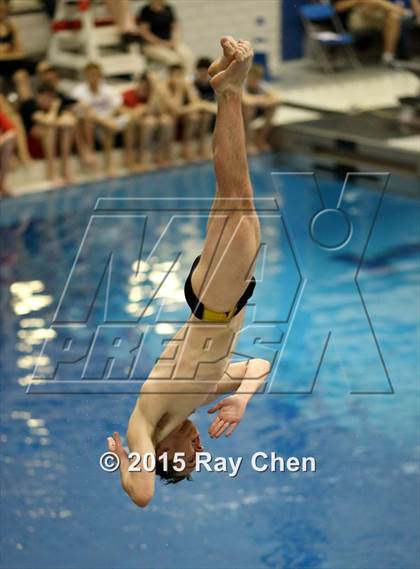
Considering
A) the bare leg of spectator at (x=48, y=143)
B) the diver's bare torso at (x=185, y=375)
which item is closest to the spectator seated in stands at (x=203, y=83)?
the bare leg of spectator at (x=48, y=143)

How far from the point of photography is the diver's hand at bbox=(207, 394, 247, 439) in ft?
15.9

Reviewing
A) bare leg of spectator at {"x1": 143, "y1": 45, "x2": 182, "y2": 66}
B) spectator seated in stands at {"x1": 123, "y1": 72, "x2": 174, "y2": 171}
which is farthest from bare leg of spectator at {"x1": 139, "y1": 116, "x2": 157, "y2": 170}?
bare leg of spectator at {"x1": 143, "y1": 45, "x2": 182, "y2": 66}

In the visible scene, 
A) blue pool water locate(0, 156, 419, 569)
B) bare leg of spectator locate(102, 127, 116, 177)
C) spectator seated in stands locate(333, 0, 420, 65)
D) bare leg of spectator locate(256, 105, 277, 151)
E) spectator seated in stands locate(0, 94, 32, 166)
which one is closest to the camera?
blue pool water locate(0, 156, 419, 569)

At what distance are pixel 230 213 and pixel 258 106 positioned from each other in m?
7.97

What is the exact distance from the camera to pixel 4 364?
782 centimetres

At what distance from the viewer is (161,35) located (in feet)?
42.0

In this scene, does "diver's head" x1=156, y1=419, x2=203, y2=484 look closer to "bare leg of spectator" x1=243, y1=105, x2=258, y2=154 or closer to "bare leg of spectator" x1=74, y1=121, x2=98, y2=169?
"bare leg of spectator" x1=74, y1=121, x2=98, y2=169

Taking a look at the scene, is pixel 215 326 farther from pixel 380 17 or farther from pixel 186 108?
pixel 380 17

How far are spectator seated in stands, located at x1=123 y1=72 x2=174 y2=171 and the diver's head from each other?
705 cm

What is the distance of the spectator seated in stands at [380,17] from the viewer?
12.8m

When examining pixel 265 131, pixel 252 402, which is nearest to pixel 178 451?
pixel 252 402

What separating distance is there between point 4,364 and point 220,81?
3996 mm

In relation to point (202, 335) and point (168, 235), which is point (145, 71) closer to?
point (168, 235)

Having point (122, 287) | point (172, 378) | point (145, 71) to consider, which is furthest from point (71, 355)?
point (145, 71)
